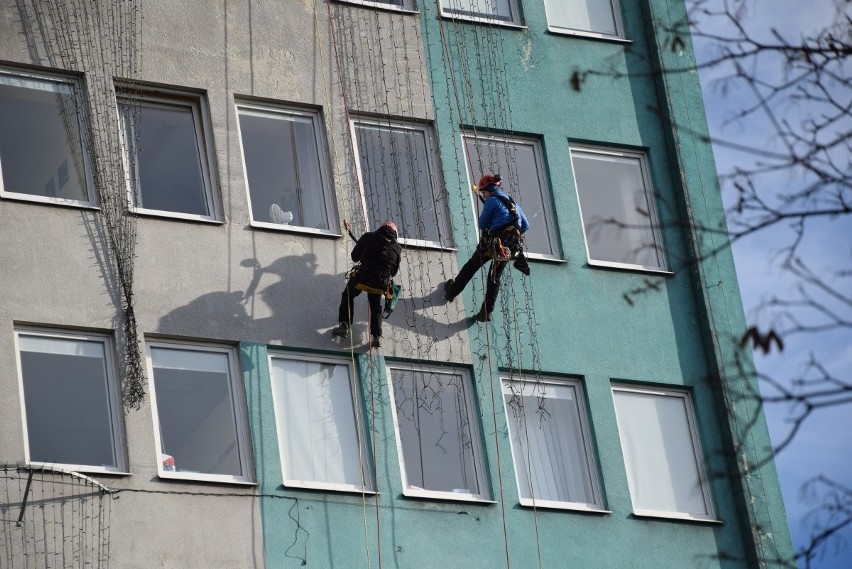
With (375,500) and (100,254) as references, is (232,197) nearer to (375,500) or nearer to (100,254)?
(100,254)

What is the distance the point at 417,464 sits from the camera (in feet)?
51.7

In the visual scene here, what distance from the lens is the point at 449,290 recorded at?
16469 millimetres

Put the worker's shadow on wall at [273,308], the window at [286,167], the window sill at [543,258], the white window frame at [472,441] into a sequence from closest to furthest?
the worker's shadow on wall at [273,308], the white window frame at [472,441], the window at [286,167], the window sill at [543,258]

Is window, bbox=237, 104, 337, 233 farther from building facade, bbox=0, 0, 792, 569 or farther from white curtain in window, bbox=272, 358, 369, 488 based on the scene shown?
white curtain in window, bbox=272, 358, 369, 488

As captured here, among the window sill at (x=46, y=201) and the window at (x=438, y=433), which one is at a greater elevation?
the window sill at (x=46, y=201)

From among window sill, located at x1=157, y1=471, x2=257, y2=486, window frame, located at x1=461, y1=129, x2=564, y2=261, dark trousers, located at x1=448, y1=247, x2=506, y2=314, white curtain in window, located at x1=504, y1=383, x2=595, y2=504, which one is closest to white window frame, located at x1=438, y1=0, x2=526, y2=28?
window frame, located at x1=461, y1=129, x2=564, y2=261

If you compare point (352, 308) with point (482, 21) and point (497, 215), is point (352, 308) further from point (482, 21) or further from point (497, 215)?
point (482, 21)

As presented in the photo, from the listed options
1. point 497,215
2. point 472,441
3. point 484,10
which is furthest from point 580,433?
point 484,10

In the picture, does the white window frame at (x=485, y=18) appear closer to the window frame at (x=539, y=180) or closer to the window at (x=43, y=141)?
the window frame at (x=539, y=180)

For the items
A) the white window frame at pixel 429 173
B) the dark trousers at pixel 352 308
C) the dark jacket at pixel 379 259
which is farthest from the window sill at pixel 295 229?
the dark jacket at pixel 379 259

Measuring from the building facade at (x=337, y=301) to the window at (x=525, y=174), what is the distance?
33 mm

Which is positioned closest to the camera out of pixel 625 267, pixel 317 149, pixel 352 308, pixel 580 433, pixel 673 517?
pixel 352 308

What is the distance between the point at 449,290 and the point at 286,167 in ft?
6.85

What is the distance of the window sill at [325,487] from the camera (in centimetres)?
1495
